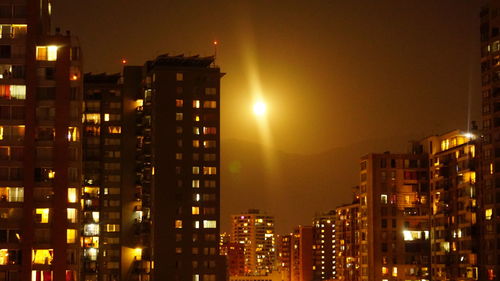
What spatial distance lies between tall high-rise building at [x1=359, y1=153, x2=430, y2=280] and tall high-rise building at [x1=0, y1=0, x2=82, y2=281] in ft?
260

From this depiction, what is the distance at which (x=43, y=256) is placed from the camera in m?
Result: 93.9

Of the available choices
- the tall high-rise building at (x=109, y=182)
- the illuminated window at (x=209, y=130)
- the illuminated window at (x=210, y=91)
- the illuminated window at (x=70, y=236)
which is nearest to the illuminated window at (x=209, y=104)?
the illuminated window at (x=210, y=91)

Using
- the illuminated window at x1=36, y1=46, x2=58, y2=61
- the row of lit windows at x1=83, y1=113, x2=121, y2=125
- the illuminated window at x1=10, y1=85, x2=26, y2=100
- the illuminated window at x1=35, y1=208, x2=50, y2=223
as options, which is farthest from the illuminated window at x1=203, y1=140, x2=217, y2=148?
the illuminated window at x1=35, y1=208, x2=50, y2=223

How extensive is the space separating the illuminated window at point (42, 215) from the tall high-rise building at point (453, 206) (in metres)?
65.8

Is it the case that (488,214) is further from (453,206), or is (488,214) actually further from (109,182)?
(109,182)

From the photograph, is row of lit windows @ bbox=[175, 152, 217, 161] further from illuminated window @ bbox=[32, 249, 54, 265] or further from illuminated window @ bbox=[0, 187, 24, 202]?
illuminated window @ bbox=[32, 249, 54, 265]

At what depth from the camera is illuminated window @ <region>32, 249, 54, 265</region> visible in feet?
307

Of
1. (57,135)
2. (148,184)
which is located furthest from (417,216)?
(57,135)

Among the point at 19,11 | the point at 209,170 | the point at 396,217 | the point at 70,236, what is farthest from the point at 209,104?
the point at 70,236

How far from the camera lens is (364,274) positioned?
554 feet

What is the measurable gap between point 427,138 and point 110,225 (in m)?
57.3

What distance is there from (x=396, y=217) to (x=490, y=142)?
1762 inches

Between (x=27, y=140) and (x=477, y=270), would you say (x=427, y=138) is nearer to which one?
(x=477, y=270)

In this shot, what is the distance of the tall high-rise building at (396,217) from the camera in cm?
16412
